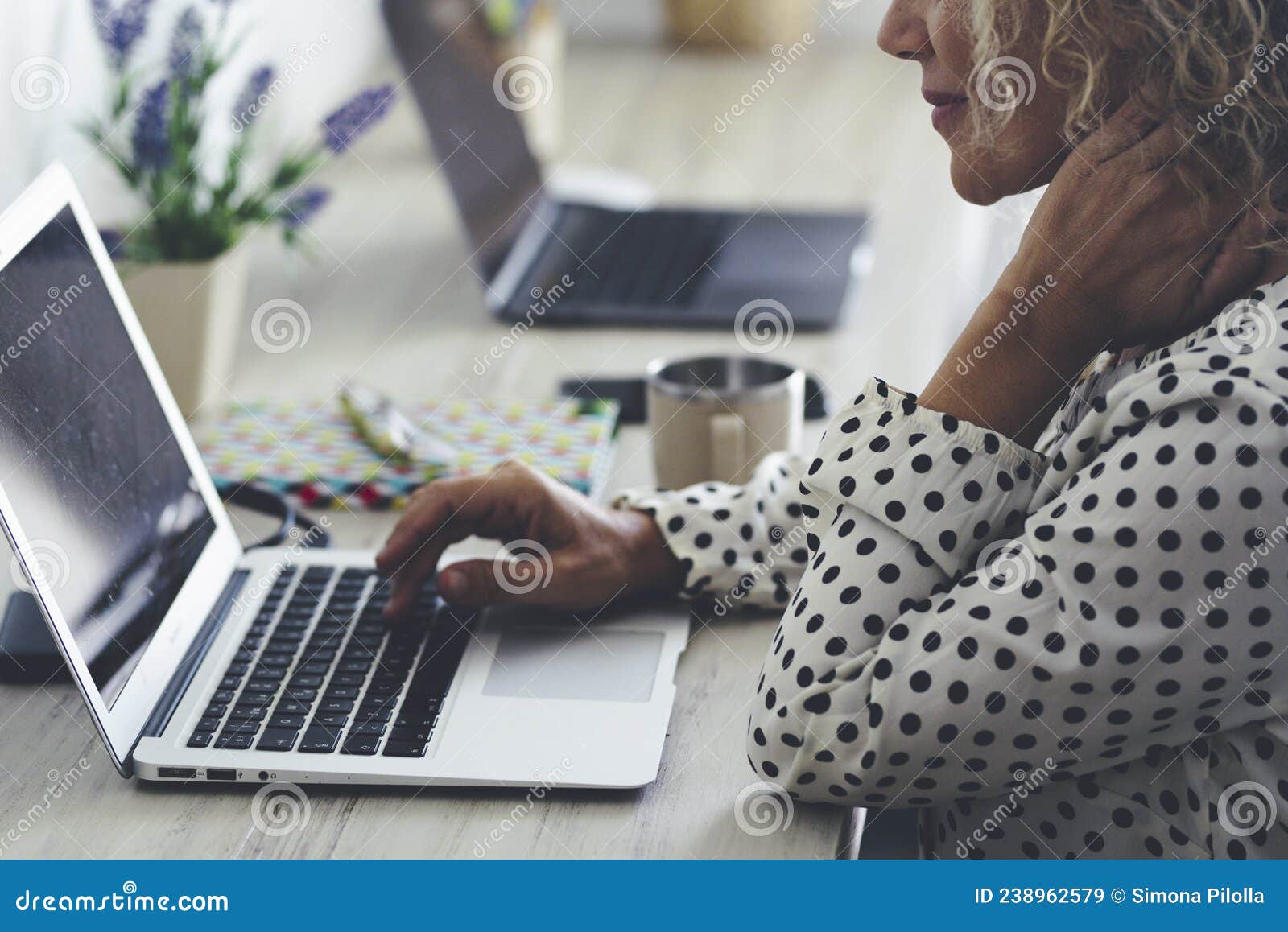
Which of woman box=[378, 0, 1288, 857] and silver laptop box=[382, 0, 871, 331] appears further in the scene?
silver laptop box=[382, 0, 871, 331]

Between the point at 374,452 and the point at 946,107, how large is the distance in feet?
2.02

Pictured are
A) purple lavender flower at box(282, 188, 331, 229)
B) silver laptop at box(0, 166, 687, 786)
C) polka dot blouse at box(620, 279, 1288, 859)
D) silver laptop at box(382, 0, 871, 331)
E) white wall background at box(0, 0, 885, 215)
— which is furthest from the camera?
silver laptop at box(382, 0, 871, 331)

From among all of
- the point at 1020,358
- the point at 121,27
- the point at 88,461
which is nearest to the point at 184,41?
the point at 121,27

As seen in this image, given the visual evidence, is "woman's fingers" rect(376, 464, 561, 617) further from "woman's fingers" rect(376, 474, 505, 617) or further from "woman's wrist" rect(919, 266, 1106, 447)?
"woman's wrist" rect(919, 266, 1106, 447)

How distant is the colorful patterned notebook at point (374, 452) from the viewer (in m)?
1.23

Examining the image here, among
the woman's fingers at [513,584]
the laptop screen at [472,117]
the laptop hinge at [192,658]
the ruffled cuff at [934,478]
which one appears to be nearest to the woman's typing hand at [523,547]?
the woman's fingers at [513,584]

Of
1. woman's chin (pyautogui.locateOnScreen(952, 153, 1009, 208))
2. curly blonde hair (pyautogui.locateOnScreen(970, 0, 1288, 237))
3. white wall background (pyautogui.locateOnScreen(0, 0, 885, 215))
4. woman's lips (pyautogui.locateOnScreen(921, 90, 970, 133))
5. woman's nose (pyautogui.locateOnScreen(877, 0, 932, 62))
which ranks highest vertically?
curly blonde hair (pyautogui.locateOnScreen(970, 0, 1288, 237))

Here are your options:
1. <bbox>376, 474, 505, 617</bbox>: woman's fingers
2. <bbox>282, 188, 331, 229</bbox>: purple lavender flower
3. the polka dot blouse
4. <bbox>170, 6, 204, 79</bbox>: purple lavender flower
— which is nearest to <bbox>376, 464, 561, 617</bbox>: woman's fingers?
<bbox>376, 474, 505, 617</bbox>: woman's fingers

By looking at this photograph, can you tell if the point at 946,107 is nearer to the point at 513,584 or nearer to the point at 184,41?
the point at 513,584

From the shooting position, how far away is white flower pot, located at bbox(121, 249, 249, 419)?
4.46 feet

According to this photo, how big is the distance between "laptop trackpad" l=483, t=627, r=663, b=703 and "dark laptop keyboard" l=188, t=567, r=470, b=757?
0.04 meters

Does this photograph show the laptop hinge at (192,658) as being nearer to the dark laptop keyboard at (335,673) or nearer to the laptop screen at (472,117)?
the dark laptop keyboard at (335,673)

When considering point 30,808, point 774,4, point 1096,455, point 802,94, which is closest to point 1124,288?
point 1096,455

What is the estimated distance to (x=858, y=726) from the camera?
811 millimetres
